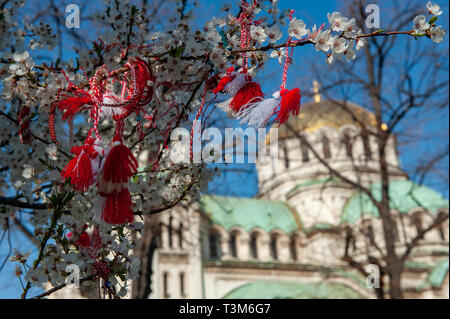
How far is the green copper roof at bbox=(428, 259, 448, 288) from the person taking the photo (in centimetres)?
2805

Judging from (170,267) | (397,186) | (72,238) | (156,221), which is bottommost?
(72,238)

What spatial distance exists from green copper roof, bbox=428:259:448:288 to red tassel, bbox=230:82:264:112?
2789cm

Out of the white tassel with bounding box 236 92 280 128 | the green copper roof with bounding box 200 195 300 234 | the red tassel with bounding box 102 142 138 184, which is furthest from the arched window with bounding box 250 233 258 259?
the red tassel with bounding box 102 142 138 184

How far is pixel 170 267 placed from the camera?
27.7 meters

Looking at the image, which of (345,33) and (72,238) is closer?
(345,33)

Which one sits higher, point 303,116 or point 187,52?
point 303,116

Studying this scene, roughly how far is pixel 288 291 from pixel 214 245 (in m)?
6.13

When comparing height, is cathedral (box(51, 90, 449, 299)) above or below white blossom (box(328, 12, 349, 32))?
above

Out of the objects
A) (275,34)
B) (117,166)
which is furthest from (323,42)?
(117,166)

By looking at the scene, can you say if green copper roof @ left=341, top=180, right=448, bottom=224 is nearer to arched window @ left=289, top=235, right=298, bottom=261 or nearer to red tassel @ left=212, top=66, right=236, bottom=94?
arched window @ left=289, top=235, right=298, bottom=261

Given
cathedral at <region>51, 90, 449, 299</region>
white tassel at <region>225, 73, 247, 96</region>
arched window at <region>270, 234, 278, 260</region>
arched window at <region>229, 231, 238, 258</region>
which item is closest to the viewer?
white tassel at <region>225, 73, 247, 96</region>
